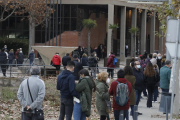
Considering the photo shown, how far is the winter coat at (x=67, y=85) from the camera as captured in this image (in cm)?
884

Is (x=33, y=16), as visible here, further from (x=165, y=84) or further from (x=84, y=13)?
(x=165, y=84)

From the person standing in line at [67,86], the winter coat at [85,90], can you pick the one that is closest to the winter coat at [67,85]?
the person standing in line at [67,86]

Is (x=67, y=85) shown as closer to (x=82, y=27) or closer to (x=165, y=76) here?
(x=165, y=76)

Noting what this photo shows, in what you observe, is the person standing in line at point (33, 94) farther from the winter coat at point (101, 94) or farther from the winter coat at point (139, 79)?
the winter coat at point (139, 79)

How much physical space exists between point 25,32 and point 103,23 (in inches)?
427

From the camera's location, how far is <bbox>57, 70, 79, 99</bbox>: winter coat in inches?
348

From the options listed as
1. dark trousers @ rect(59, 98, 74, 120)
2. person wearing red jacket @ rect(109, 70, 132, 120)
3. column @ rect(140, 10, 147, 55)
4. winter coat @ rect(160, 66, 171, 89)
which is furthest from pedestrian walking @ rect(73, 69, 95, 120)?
column @ rect(140, 10, 147, 55)

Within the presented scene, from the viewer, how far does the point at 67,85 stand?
889 centimetres

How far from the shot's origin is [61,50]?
2555 centimetres

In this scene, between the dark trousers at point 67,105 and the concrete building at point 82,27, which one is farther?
the concrete building at point 82,27

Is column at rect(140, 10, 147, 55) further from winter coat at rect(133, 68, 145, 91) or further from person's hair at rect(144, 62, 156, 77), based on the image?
winter coat at rect(133, 68, 145, 91)

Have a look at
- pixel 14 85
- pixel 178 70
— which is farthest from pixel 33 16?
pixel 178 70

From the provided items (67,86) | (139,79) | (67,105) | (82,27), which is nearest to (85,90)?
(67,86)

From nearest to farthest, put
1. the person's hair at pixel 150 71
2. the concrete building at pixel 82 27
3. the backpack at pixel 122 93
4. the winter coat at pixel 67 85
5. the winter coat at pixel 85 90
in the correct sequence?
the winter coat at pixel 67 85
the winter coat at pixel 85 90
the backpack at pixel 122 93
the person's hair at pixel 150 71
the concrete building at pixel 82 27
